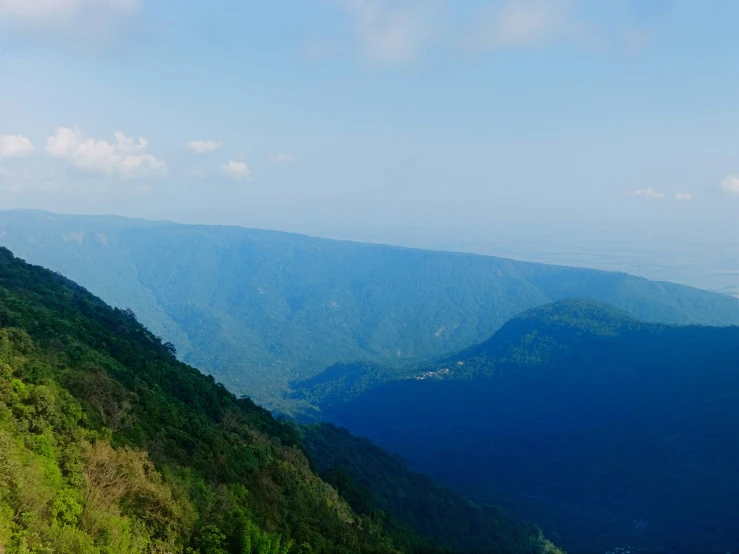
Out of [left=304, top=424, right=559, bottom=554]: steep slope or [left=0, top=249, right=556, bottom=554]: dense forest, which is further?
[left=304, top=424, right=559, bottom=554]: steep slope

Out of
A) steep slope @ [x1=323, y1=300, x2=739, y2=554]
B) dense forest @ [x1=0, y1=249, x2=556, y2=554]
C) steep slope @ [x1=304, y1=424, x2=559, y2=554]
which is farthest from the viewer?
steep slope @ [x1=323, y1=300, x2=739, y2=554]

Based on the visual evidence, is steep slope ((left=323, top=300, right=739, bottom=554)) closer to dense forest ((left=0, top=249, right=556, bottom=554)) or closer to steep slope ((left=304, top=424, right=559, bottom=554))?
steep slope ((left=304, top=424, right=559, bottom=554))

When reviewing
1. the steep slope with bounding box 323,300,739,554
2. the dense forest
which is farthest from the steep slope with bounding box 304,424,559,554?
the dense forest

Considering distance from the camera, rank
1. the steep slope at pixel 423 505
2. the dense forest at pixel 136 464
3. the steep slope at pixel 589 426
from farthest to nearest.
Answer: the steep slope at pixel 589 426
the steep slope at pixel 423 505
the dense forest at pixel 136 464

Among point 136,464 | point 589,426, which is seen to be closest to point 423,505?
point 136,464

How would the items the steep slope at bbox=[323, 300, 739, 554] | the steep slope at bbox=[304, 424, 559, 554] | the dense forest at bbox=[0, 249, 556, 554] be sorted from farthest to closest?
1. the steep slope at bbox=[323, 300, 739, 554]
2. the steep slope at bbox=[304, 424, 559, 554]
3. the dense forest at bbox=[0, 249, 556, 554]

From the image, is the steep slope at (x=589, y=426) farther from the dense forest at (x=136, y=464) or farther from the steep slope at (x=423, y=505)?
the dense forest at (x=136, y=464)

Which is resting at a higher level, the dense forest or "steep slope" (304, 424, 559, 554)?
the dense forest

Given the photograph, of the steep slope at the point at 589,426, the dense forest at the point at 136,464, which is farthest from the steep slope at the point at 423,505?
the dense forest at the point at 136,464
